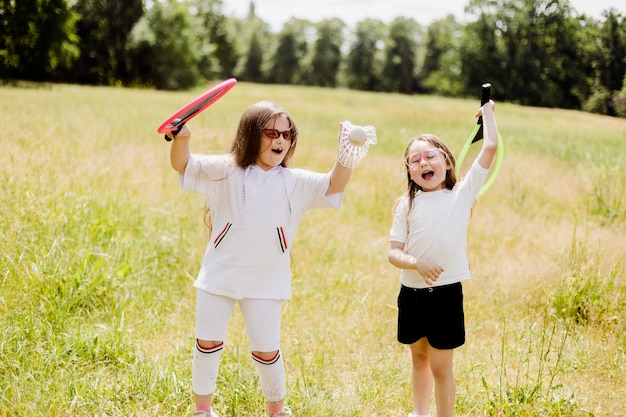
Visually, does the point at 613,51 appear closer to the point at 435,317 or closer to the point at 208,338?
the point at 435,317

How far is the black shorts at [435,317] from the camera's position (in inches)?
108

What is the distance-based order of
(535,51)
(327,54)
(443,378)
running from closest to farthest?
(443,378) < (535,51) < (327,54)

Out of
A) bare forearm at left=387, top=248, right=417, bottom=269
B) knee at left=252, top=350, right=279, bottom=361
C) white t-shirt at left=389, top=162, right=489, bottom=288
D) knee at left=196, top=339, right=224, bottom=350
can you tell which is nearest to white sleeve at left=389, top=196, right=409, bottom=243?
white t-shirt at left=389, top=162, right=489, bottom=288

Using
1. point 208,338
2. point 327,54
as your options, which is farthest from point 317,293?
point 327,54

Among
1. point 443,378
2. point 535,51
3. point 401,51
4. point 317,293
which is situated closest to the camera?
point 443,378

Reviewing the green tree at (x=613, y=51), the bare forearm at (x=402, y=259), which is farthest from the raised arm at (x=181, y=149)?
the green tree at (x=613, y=51)

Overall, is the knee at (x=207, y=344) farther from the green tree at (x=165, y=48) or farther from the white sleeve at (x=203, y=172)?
the green tree at (x=165, y=48)

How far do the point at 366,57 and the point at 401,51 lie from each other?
5317 mm

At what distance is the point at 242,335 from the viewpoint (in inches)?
158

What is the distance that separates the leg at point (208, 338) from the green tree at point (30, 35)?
8.49 metres

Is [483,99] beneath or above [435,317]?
above

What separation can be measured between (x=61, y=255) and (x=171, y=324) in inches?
42.5

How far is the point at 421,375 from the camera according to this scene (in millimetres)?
3000

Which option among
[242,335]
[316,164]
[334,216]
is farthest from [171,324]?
[316,164]
